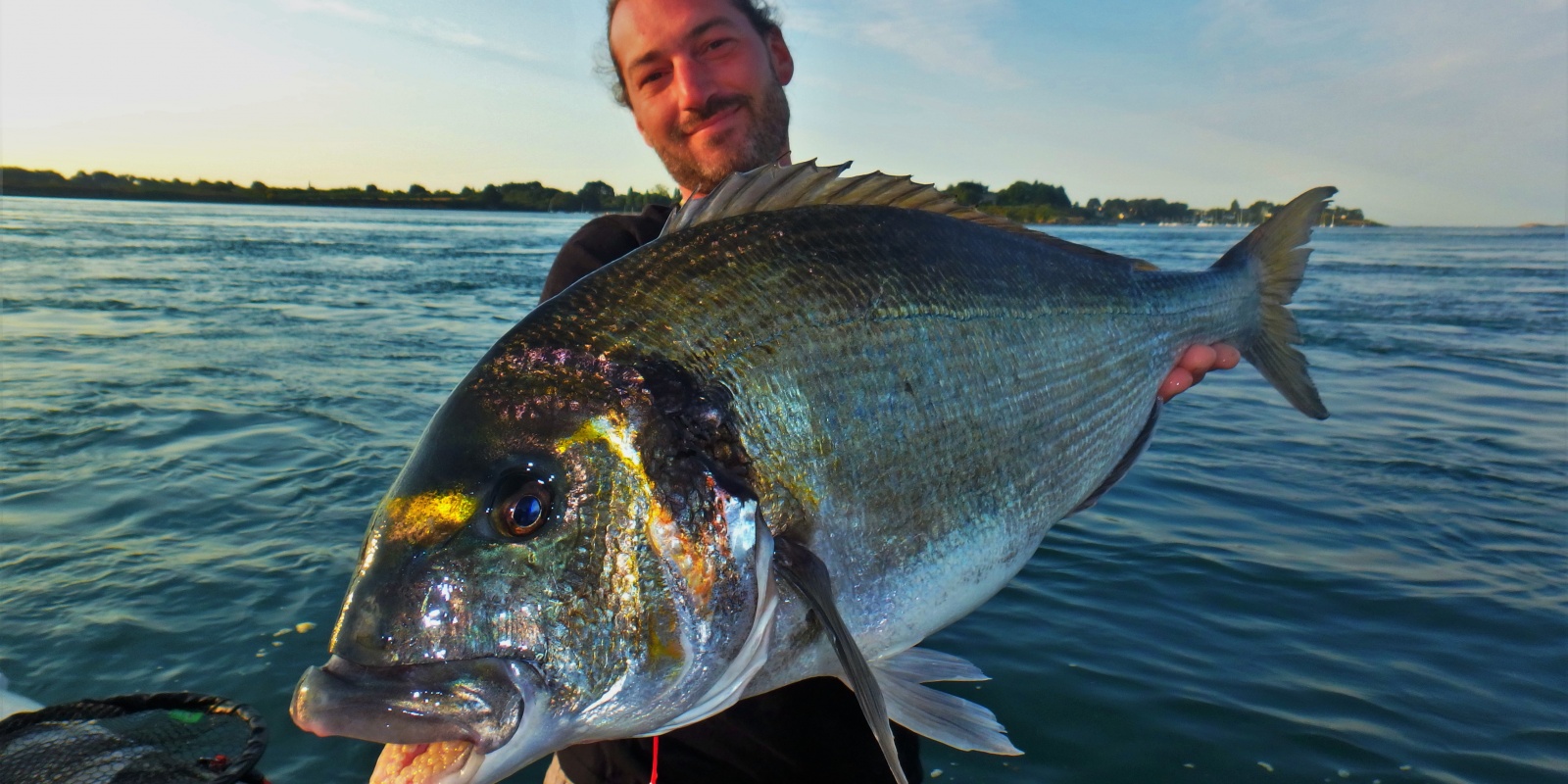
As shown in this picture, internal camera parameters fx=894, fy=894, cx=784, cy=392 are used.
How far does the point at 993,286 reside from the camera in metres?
2.12

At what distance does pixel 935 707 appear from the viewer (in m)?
1.85

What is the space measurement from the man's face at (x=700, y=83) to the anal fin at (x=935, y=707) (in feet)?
6.01

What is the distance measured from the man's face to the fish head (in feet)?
5.63

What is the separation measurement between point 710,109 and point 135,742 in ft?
9.21

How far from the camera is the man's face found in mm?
3033

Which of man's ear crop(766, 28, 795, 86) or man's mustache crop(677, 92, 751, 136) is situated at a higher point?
man's ear crop(766, 28, 795, 86)

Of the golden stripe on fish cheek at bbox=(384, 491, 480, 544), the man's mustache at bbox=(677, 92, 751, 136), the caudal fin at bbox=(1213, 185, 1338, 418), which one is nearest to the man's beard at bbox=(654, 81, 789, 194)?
the man's mustache at bbox=(677, 92, 751, 136)

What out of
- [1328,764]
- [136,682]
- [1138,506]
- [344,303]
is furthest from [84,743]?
[344,303]

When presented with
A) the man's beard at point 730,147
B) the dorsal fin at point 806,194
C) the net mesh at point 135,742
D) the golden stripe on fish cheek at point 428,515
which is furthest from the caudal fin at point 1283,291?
the net mesh at point 135,742

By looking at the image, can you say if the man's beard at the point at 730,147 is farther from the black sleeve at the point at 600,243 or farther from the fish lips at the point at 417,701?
the fish lips at the point at 417,701

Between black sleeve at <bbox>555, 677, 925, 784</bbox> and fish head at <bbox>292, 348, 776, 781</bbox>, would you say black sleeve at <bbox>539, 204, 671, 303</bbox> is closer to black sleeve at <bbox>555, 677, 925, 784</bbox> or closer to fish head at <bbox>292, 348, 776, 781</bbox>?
fish head at <bbox>292, 348, 776, 781</bbox>

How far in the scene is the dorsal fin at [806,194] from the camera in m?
1.86

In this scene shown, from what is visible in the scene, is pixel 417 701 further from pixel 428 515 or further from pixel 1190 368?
pixel 1190 368

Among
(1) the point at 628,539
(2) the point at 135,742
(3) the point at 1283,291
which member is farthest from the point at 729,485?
(2) the point at 135,742
